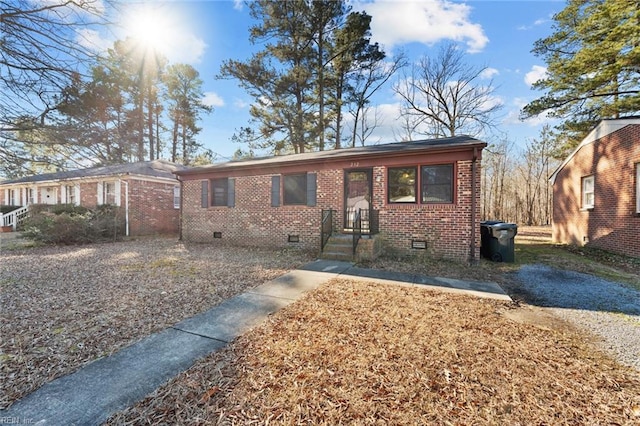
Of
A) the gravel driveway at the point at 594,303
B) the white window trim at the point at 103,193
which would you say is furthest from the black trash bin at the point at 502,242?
the white window trim at the point at 103,193

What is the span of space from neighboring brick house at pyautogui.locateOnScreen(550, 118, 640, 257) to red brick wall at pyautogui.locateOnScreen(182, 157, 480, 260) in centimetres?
502

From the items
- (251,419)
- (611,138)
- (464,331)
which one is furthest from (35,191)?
(611,138)

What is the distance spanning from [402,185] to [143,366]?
6.98m

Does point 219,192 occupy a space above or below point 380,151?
below

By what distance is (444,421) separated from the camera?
182 cm

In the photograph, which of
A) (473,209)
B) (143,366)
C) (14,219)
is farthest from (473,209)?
(14,219)

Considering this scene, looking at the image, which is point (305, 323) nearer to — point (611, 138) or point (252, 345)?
point (252, 345)

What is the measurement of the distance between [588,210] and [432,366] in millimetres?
11348

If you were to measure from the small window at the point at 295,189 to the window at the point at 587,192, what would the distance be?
412 inches

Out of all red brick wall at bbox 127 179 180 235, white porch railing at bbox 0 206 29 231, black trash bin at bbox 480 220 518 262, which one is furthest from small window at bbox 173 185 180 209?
black trash bin at bbox 480 220 518 262

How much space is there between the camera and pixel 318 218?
8438mm

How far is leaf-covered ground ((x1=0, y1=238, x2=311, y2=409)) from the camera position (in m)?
2.58

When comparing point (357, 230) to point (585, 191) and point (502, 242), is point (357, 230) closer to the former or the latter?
point (502, 242)

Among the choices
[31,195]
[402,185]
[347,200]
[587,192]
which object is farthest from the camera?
[31,195]
